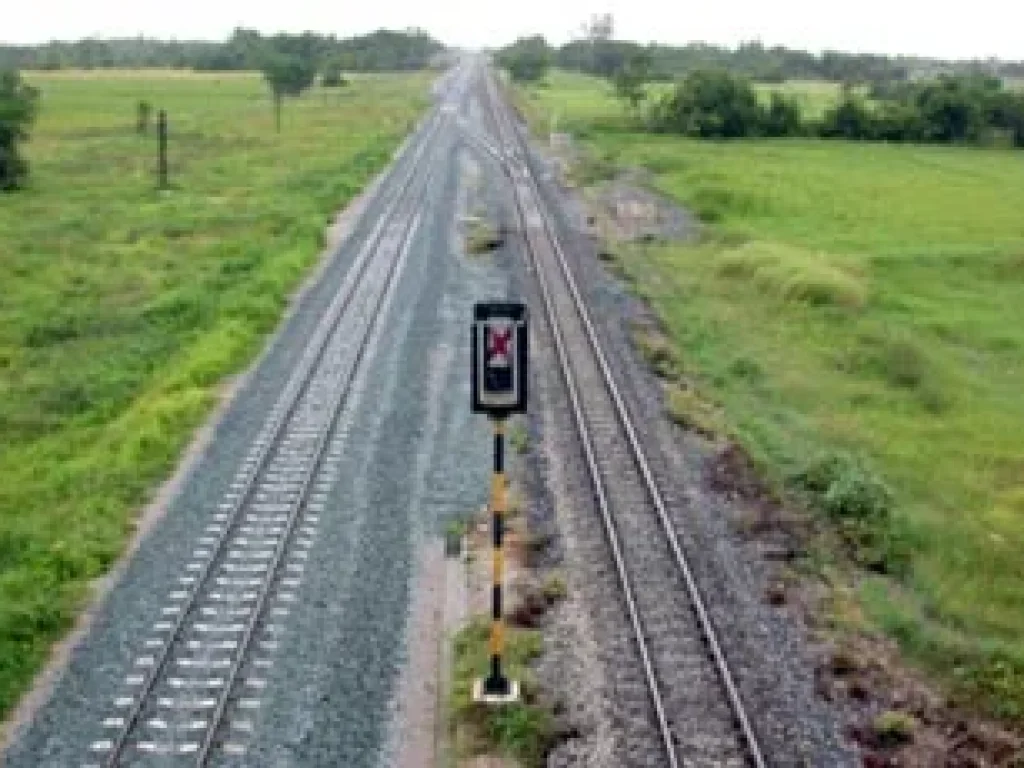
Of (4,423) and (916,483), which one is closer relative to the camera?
(916,483)

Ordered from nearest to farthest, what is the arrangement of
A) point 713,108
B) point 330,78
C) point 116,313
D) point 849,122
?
point 116,313 → point 713,108 → point 849,122 → point 330,78

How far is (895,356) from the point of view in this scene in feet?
106

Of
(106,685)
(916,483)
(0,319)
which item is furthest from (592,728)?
(0,319)

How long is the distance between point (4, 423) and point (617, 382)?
10.6 metres

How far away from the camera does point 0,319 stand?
3425 cm

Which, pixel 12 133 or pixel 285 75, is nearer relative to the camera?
pixel 12 133

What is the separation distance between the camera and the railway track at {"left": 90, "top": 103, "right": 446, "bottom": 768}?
44.3 ft

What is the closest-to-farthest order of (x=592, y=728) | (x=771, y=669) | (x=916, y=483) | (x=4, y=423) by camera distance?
(x=592, y=728)
(x=771, y=669)
(x=916, y=483)
(x=4, y=423)

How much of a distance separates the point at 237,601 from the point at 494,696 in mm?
3588

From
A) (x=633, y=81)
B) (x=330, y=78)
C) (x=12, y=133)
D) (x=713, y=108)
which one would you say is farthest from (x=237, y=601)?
(x=330, y=78)

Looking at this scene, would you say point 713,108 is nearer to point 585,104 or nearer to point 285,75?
point 285,75

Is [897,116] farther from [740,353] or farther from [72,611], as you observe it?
[72,611]

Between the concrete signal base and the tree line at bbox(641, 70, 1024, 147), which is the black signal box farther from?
the tree line at bbox(641, 70, 1024, 147)

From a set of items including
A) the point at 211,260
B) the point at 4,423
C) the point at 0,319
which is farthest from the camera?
the point at 211,260
